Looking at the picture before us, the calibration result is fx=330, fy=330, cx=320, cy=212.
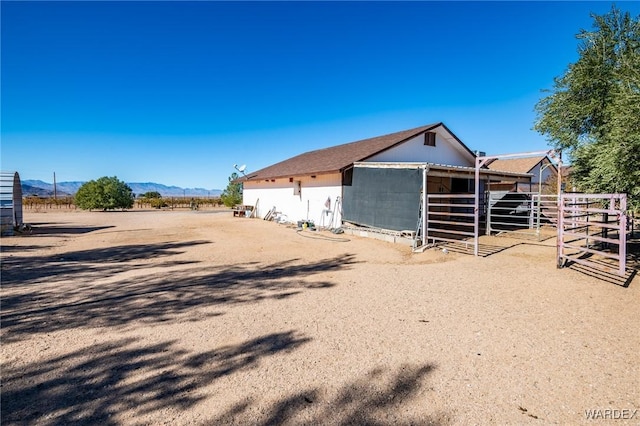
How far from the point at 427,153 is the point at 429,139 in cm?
77

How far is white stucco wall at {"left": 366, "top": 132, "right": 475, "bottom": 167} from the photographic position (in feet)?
55.9

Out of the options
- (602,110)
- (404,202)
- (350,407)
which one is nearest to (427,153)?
(404,202)

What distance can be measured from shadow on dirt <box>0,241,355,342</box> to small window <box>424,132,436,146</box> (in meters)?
11.9

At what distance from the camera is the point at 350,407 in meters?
2.62

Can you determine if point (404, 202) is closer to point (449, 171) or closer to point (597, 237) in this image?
point (449, 171)

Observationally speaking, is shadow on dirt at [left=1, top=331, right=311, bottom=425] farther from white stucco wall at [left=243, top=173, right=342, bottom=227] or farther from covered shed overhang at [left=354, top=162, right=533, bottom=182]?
white stucco wall at [left=243, top=173, right=342, bottom=227]

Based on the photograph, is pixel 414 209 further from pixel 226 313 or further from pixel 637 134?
pixel 226 313

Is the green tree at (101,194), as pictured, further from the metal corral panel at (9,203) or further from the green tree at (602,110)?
the green tree at (602,110)

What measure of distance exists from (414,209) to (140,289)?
8.70 meters

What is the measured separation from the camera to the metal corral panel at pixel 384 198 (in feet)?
37.9

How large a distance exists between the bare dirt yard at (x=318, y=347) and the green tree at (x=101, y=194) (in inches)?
1303
